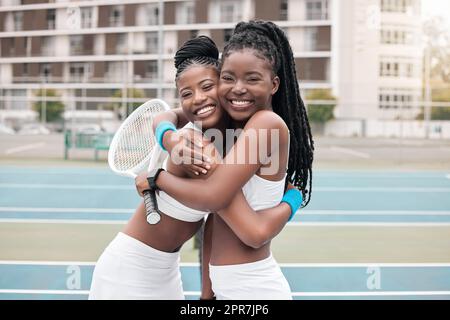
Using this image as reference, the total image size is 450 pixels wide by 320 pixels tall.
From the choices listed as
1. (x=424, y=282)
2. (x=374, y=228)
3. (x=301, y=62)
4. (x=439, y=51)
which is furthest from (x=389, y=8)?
(x=424, y=282)

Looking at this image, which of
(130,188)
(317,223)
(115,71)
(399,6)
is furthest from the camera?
(115,71)

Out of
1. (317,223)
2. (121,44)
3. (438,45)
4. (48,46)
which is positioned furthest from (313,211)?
(121,44)

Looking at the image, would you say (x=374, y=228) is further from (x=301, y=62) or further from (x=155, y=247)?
(x=301, y=62)

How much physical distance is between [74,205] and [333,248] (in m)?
4.36

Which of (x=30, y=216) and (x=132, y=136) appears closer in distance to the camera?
(x=132, y=136)

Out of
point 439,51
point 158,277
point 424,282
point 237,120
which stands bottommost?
point 424,282

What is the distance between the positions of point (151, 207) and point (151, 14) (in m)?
29.8

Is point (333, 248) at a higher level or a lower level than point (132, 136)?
lower

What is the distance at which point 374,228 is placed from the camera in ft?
22.4

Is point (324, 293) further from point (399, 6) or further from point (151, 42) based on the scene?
point (151, 42)

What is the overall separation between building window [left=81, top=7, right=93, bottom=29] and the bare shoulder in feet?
93.9

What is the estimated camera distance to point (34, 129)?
20.7m

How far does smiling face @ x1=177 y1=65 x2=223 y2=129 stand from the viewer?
1.79m

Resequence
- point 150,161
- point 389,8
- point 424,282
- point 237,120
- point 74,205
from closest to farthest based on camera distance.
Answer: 1. point 237,120
2. point 150,161
3. point 424,282
4. point 74,205
5. point 389,8
